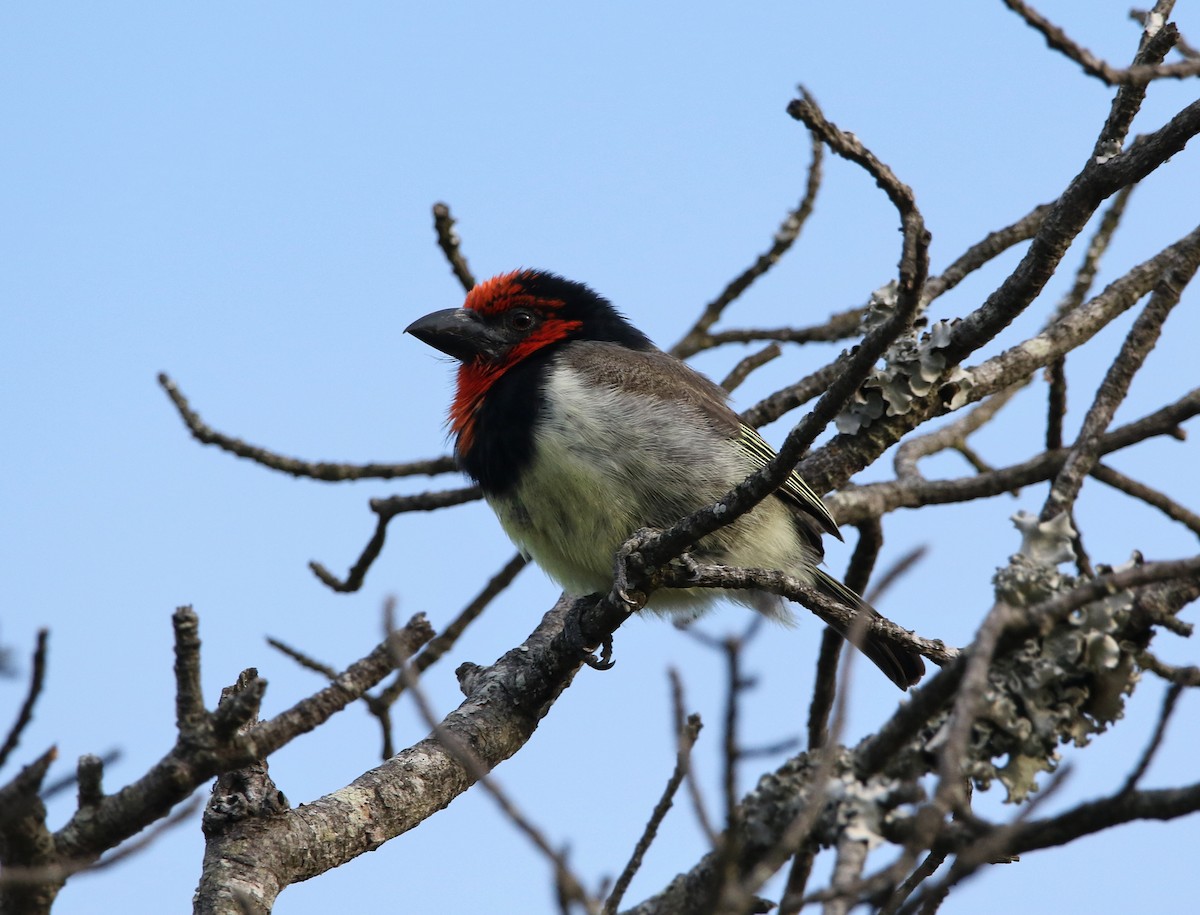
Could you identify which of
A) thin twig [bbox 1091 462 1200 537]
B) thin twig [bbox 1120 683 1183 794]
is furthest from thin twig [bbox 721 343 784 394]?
thin twig [bbox 1120 683 1183 794]

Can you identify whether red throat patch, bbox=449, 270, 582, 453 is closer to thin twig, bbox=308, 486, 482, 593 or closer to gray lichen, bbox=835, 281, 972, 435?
thin twig, bbox=308, 486, 482, 593

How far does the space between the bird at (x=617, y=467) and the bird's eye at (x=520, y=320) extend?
6.3 inches

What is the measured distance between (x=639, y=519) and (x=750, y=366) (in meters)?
1.68

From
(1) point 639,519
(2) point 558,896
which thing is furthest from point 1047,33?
(1) point 639,519

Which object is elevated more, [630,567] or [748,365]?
[748,365]

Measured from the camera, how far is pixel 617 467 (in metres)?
4.26

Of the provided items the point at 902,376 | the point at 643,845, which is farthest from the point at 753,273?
the point at 643,845

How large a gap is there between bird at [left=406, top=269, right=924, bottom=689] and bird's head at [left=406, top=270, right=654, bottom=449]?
2 centimetres

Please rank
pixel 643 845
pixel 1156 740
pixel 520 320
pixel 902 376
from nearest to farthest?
pixel 1156 740 < pixel 643 845 < pixel 902 376 < pixel 520 320

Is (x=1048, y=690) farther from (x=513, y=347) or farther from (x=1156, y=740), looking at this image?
(x=513, y=347)

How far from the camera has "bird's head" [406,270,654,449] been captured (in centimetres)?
521

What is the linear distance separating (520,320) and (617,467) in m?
1.30

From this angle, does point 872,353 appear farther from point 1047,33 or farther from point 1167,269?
point 1167,269

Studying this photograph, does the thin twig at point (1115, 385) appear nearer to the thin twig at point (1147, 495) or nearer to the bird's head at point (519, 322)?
the thin twig at point (1147, 495)
